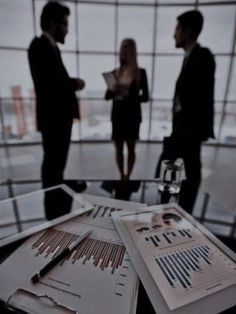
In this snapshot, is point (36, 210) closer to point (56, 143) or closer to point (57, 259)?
point (57, 259)

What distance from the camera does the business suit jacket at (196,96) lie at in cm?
167

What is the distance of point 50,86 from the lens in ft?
5.75

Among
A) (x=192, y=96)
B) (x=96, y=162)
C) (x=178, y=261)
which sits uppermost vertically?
(x=192, y=96)

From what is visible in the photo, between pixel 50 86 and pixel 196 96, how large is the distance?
1101 mm

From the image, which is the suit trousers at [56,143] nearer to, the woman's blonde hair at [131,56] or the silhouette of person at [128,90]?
the silhouette of person at [128,90]

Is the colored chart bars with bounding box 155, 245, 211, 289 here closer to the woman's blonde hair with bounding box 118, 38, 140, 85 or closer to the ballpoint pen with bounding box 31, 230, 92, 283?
the ballpoint pen with bounding box 31, 230, 92, 283

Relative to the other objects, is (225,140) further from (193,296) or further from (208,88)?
(193,296)

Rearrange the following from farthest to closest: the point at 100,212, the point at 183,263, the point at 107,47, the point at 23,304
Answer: the point at 107,47 → the point at 100,212 → the point at 183,263 → the point at 23,304

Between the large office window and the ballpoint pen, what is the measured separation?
3.34 metres

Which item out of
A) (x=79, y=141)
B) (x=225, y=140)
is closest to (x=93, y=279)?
(x=79, y=141)

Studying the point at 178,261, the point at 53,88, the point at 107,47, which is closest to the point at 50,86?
the point at 53,88

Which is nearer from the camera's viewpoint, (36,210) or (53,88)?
(36,210)

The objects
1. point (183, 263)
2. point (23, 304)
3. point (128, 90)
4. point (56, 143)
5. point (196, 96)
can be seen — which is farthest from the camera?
point (128, 90)

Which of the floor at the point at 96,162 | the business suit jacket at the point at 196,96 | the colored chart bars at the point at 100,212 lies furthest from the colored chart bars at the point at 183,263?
the floor at the point at 96,162
